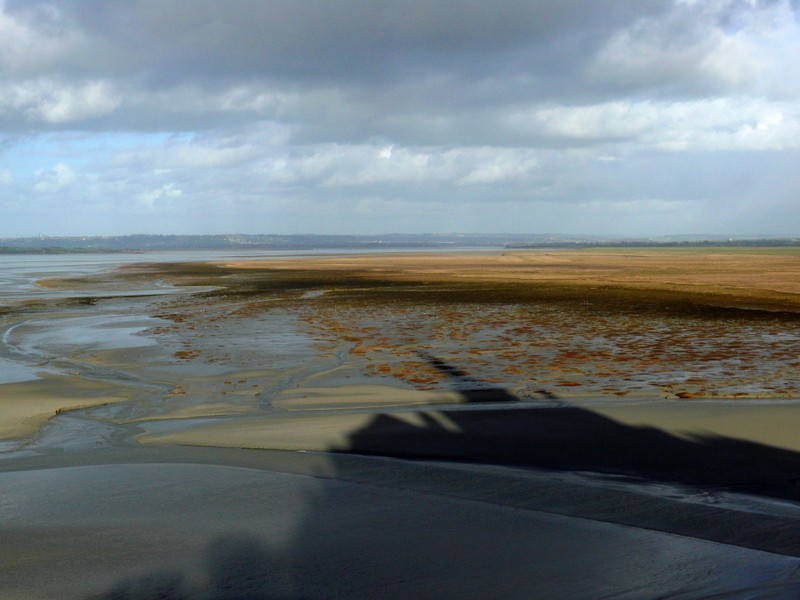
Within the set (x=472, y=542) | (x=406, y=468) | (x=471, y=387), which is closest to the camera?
(x=472, y=542)

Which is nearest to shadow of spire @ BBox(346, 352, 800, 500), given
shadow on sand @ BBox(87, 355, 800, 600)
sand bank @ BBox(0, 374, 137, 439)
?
shadow on sand @ BBox(87, 355, 800, 600)

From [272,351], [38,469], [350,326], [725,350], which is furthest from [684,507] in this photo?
[350,326]

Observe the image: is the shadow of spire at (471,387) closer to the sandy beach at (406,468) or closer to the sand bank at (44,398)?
the sandy beach at (406,468)

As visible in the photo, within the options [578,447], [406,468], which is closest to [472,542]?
[406,468]

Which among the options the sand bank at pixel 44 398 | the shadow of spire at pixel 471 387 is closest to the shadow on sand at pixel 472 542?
the shadow of spire at pixel 471 387

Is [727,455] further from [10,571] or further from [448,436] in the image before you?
[10,571]

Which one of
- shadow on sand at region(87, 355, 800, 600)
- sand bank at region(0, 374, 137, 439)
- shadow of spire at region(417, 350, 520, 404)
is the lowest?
sand bank at region(0, 374, 137, 439)

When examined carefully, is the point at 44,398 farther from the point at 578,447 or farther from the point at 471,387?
the point at 578,447

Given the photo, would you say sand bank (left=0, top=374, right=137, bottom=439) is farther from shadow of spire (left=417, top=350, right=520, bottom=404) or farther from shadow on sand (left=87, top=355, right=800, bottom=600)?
shadow of spire (left=417, top=350, right=520, bottom=404)
